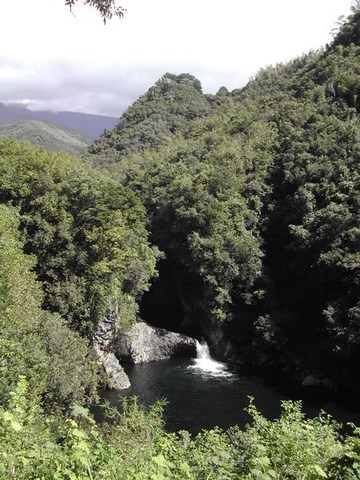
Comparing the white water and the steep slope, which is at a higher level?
the steep slope

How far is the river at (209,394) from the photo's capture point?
63.4ft

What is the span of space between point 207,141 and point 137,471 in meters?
37.8

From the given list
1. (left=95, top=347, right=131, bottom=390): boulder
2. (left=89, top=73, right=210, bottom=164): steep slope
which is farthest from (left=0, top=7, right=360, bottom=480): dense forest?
(left=89, top=73, right=210, bottom=164): steep slope

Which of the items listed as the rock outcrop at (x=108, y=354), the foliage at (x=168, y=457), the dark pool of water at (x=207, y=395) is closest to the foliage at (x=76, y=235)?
the rock outcrop at (x=108, y=354)

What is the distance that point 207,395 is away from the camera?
22.0 m

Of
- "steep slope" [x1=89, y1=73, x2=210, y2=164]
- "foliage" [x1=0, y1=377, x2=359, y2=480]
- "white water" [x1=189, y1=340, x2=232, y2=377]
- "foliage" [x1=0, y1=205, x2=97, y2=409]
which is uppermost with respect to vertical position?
"steep slope" [x1=89, y1=73, x2=210, y2=164]

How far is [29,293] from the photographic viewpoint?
687 inches

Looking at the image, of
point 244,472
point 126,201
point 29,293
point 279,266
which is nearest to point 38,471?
point 244,472

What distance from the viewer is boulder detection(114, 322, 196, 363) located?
27172 mm

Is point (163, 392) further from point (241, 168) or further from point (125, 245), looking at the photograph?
point (241, 168)

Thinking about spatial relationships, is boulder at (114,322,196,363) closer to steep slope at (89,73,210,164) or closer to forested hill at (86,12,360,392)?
forested hill at (86,12,360,392)

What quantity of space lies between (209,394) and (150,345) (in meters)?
7.16

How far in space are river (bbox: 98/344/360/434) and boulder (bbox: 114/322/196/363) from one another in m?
0.74

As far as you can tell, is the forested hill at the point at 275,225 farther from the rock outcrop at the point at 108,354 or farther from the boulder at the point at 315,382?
the rock outcrop at the point at 108,354
